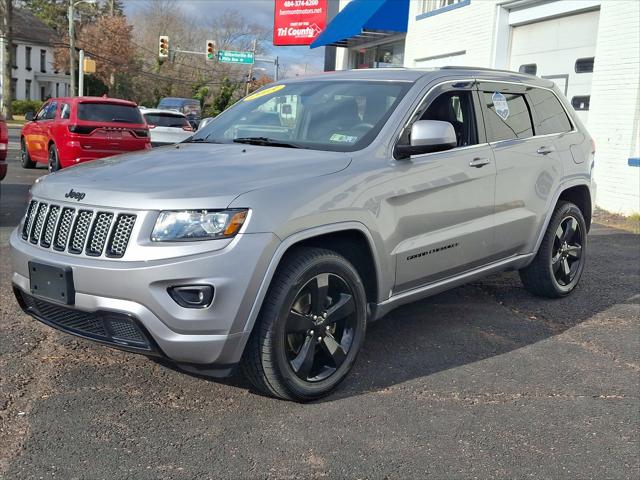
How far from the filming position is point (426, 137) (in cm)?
409

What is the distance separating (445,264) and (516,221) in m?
0.94

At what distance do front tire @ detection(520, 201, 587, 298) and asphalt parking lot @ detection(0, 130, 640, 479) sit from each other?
24.1 inches

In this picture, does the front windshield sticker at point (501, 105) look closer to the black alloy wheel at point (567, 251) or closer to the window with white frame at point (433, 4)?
the black alloy wheel at point (567, 251)

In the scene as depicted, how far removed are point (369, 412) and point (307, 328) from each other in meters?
0.55

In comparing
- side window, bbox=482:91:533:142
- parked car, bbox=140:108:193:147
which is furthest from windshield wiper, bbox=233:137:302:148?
parked car, bbox=140:108:193:147

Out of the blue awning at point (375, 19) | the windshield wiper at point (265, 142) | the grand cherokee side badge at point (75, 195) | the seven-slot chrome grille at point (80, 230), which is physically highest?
the blue awning at point (375, 19)

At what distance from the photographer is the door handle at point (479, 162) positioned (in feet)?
15.6

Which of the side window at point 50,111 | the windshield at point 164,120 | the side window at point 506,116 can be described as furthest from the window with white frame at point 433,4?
the side window at point 506,116

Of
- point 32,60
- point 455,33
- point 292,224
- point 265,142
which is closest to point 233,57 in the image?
point 455,33

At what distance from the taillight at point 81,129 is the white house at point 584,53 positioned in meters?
7.74

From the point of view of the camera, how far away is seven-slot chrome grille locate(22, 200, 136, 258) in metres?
3.36

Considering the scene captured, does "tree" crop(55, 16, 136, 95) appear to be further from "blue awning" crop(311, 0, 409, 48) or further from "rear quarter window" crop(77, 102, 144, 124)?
"rear quarter window" crop(77, 102, 144, 124)

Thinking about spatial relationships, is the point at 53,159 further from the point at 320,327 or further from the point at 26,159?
the point at 320,327

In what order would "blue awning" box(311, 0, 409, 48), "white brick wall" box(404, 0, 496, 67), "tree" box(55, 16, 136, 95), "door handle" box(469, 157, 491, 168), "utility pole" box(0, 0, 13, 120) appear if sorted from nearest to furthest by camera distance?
"door handle" box(469, 157, 491, 168), "white brick wall" box(404, 0, 496, 67), "blue awning" box(311, 0, 409, 48), "utility pole" box(0, 0, 13, 120), "tree" box(55, 16, 136, 95)
